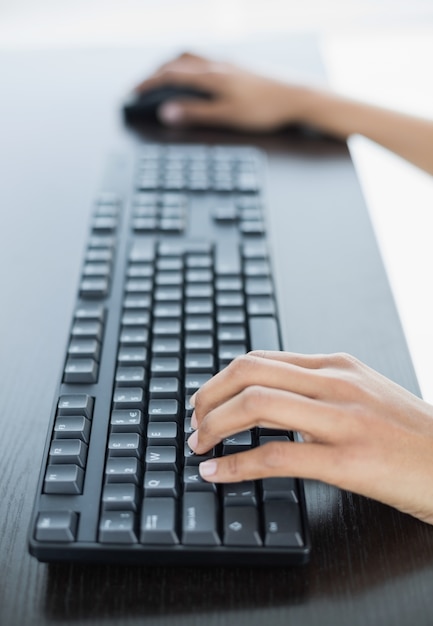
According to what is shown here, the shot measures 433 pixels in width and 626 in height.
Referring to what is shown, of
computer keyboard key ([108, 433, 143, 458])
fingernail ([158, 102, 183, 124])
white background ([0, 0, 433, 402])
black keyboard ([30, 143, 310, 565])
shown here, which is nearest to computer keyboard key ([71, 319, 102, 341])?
black keyboard ([30, 143, 310, 565])

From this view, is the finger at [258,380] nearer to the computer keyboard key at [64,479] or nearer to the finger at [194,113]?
the computer keyboard key at [64,479]

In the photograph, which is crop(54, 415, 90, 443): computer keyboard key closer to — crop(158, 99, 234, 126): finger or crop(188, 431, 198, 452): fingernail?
crop(188, 431, 198, 452): fingernail

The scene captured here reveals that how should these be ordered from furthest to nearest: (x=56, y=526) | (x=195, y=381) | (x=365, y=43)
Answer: (x=365, y=43) → (x=195, y=381) → (x=56, y=526)

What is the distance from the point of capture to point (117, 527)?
44 centimetres

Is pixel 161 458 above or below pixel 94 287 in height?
below

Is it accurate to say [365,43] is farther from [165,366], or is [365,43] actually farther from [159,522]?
[159,522]

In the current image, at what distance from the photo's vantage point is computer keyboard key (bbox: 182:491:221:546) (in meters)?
0.43

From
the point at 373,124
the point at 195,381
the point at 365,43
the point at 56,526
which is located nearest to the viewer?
the point at 56,526

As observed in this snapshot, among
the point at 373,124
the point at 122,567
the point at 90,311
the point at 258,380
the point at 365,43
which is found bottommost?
the point at 122,567

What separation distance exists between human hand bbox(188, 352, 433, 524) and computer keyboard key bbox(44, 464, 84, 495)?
0.25 ft

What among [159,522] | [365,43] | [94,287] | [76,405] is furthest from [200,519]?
[365,43]

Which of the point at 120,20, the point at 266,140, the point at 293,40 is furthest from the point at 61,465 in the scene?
the point at 120,20

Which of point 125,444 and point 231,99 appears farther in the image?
point 231,99

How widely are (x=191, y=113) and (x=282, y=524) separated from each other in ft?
2.01
